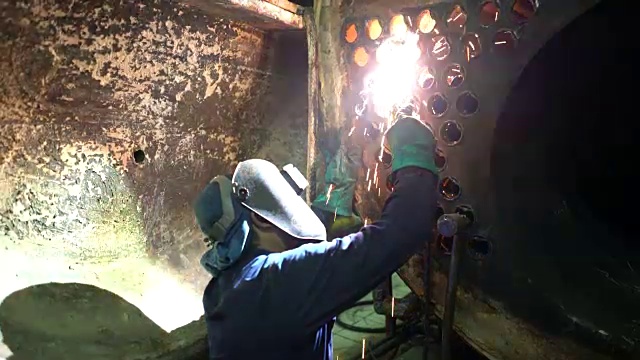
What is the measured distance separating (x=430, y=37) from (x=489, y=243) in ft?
2.31

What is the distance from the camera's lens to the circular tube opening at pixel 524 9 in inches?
59.1

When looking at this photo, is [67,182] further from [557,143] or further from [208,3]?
[557,143]

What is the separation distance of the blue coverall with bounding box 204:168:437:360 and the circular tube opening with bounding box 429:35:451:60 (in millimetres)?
530

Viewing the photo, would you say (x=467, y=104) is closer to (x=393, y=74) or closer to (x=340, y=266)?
(x=393, y=74)

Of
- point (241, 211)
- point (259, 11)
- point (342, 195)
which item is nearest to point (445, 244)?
point (342, 195)

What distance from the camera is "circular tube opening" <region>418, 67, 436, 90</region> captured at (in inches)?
68.0

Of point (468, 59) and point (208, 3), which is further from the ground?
point (208, 3)

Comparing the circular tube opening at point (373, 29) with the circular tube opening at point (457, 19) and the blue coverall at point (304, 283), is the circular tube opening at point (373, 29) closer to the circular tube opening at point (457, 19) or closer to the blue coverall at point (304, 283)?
the circular tube opening at point (457, 19)

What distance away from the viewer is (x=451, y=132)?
1.72 metres

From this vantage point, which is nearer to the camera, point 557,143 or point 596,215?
point 557,143

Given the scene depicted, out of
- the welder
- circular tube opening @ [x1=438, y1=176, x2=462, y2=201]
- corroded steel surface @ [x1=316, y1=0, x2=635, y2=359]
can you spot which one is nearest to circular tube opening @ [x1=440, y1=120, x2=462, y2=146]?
corroded steel surface @ [x1=316, y1=0, x2=635, y2=359]

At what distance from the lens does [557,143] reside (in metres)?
1.94

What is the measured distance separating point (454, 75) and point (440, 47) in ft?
0.34

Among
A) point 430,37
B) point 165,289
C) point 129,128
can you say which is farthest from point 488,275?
point 129,128
